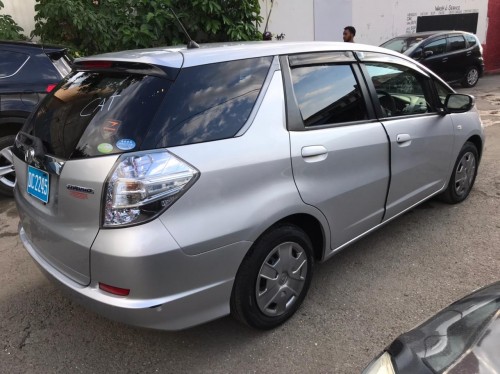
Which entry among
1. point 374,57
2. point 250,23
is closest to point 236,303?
point 374,57

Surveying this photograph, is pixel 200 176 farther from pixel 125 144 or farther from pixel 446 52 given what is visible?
pixel 446 52

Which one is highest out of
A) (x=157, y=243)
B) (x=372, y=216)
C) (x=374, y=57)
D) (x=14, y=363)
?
(x=374, y=57)

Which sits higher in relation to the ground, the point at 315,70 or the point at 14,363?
the point at 315,70

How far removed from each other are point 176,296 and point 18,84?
362 centimetres

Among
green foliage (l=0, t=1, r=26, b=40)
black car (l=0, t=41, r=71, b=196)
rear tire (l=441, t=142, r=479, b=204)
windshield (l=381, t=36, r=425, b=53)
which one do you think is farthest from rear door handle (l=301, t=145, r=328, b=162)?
windshield (l=381, t=36, r=425, b=53)

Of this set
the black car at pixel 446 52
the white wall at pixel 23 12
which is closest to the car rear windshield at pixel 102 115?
the white wall at pixel 23 12

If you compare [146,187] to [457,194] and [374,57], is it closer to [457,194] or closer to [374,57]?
[374,57]

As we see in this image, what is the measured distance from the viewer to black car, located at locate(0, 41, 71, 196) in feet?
15.0

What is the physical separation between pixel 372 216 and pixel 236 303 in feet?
4.25

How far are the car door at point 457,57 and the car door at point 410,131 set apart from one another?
8.89 m

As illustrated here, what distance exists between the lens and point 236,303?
2.39 meters

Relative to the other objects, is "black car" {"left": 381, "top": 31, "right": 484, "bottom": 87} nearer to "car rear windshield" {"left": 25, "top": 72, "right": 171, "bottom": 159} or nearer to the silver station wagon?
the silver station wagon

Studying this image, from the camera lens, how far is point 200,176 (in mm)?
2082

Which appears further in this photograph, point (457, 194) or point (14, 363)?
point (457, 194)
